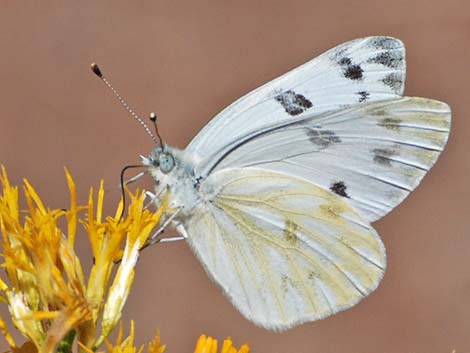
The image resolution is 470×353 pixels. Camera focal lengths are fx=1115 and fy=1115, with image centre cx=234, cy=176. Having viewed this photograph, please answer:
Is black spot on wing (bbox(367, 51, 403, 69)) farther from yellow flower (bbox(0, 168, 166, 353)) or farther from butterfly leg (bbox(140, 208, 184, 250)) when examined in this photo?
yellow flower (bbox(0, 168, 166, 353))

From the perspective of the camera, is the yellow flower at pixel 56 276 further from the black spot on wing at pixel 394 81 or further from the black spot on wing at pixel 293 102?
the black spot on wing at pixel 394 81

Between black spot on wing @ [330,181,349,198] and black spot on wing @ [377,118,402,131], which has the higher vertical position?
black spot on wing @ [377,118,402,131]

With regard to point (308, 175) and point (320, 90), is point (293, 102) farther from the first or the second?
point (308, 175)

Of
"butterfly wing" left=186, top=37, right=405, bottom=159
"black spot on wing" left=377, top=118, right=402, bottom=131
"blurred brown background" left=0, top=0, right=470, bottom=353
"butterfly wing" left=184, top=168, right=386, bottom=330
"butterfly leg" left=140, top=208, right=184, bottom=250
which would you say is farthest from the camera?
"blurred brown background" left=0, top=0, right=470, bottom=353

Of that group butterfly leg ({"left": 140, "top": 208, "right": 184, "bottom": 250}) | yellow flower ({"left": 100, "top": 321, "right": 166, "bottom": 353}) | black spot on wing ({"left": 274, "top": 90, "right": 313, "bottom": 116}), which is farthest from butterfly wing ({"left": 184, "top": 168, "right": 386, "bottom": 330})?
yellow flower ({"left": 100, "top": 321, "right": 166, "bottom": 353})

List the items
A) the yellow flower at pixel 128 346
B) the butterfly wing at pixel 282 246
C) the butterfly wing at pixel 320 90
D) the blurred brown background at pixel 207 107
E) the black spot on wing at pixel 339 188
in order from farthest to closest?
the blurred brown background at pixel 207 107 < the black spot on wing at pixel 339 188 < the butterfly wing at pixel 320 90 < the butterfly wing at pixel 282 246 < the yellow flower at pixel 128 346

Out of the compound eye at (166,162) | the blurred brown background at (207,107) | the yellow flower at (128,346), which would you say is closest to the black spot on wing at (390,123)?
the compound eye at (166,162)

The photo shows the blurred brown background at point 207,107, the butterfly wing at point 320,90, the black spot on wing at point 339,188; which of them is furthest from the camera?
the blurred brown background at point 207,107

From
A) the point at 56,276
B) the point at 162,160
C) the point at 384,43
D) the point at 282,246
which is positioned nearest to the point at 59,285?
the point at 56,276
